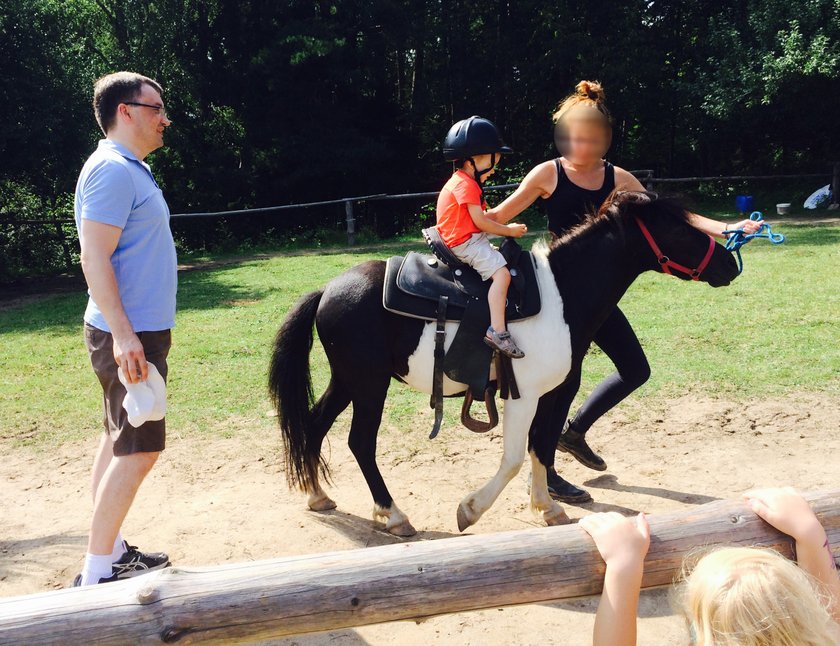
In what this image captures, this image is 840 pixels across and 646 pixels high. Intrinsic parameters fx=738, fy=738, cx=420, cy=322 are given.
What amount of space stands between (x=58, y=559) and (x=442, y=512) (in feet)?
6.63

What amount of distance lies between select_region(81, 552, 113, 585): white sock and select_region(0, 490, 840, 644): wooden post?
120cm

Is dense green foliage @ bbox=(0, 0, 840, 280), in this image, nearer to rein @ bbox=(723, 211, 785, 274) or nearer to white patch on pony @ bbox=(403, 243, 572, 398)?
white patch on pony @ bbox=(403, 243, 572, 398)

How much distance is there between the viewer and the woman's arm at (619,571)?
1.88 meters

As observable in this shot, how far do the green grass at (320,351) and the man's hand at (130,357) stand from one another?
2739mm

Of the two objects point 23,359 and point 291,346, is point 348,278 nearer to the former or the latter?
point 291,346

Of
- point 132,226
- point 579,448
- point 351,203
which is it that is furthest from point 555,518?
point 351,203

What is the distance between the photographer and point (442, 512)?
13.8 feet

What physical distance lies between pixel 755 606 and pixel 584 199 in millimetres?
2921

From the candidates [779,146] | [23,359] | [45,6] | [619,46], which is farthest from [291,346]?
[779,146]

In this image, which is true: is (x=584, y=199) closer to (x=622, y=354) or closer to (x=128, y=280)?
(x=622, y=354)

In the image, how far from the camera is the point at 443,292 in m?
3.77

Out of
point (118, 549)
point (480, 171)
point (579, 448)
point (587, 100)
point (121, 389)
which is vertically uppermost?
point (587, 100)

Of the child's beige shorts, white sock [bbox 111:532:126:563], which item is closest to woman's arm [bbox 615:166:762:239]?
the child's beige shorts

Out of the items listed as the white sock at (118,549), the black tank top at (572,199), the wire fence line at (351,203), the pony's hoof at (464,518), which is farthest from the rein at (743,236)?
the wire fence line at (351,203)
